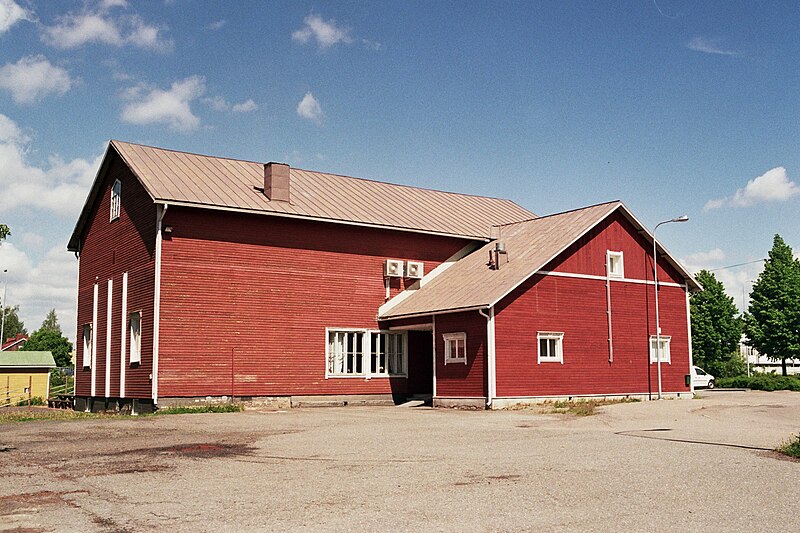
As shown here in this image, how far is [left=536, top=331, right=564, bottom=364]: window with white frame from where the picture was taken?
95.7 feet

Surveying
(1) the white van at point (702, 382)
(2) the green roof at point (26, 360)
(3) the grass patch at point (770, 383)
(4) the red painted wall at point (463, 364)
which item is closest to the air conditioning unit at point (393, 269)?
(4) the red painted wall at point (463, 364)

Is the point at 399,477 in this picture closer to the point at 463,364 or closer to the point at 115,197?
the point at 463,364

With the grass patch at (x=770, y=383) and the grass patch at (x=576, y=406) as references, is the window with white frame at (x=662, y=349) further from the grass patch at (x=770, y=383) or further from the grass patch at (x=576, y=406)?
the grass patch at (x=770, y=383)

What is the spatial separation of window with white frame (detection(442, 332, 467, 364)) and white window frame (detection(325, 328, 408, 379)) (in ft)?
11.6

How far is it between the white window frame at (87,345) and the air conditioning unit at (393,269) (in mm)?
12635

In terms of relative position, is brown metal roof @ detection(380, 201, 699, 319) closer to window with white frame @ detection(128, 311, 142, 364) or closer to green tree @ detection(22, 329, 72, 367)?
window with white frame @ detection(128, 311, 142, 364)

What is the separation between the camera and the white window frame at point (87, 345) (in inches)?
A: 1339

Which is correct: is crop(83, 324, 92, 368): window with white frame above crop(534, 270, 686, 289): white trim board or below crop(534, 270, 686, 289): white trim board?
below

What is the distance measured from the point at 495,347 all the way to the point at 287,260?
8269 mm

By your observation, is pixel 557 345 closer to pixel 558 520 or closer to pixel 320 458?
pixel 320 458

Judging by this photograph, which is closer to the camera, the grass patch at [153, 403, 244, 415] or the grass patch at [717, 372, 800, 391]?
the grass patch at [153, 403, 244, 415]

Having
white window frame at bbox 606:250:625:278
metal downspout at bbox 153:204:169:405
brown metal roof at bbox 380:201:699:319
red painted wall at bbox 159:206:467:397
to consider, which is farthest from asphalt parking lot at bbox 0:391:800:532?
white window frame at bbox 606:250:625:278

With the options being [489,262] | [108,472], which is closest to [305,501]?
[108,472]

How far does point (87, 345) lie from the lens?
34469 millimetres
